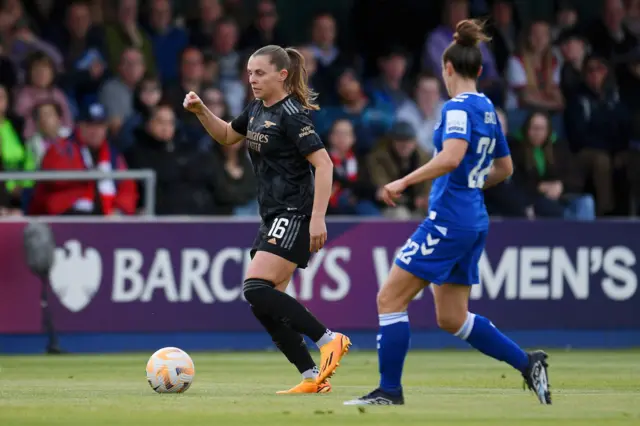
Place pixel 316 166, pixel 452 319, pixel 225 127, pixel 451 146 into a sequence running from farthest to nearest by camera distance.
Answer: pixel 225 127 → pixel 316 166 → pixel 452 319 → pixel 451 146

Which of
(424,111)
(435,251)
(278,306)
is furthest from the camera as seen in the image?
(424,111)

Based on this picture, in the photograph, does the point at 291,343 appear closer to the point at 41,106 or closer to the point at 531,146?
the point at 41,106

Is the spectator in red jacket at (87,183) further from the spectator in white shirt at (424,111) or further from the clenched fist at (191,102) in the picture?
the clenched fist at (191,102)

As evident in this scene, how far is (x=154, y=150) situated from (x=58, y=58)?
7.45 feet

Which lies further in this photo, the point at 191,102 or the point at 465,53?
the point at 191,102

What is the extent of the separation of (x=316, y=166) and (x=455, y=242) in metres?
1.25

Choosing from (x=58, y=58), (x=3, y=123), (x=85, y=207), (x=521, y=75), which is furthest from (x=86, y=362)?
(x=521, y=75)

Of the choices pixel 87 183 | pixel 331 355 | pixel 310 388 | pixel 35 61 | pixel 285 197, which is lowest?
pixel 310 388

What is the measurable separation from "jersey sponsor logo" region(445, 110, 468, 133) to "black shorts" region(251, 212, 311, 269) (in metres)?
1.49

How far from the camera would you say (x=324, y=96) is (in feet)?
62.3

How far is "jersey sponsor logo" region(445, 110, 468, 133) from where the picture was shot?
330 inches

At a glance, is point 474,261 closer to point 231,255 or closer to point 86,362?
point 86,362

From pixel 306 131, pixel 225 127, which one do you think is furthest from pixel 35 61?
pixel 306 131

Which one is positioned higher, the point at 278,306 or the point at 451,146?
the point at 451,146
